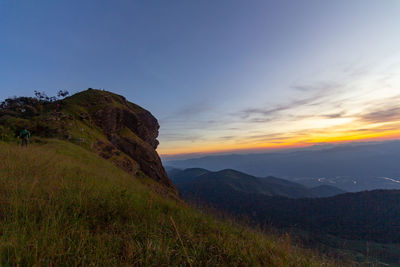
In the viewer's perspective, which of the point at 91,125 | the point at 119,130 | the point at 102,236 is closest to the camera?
the point at 102,236

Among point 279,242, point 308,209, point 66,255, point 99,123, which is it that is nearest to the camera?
point 66,255

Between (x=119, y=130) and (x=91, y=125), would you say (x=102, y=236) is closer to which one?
(x=91, y=125)

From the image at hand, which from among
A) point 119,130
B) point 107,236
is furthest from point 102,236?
point 119,130

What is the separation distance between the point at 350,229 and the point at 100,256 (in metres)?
115

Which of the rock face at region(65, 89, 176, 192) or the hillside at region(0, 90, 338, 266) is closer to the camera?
the hillside at region(0, 90, 338, 266)

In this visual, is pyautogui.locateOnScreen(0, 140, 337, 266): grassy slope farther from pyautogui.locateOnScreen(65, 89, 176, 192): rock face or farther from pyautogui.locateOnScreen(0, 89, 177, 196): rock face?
pyautogui.locateOnScreen(65, 89, 176, 192): rock face

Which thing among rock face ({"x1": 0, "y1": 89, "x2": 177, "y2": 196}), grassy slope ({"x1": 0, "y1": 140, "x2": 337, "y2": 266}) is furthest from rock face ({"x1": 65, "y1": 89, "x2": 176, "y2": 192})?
grassy slope ({"x1": 0, "y1": 140, "x2": 337, "y2": 266})

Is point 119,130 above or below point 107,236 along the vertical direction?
above

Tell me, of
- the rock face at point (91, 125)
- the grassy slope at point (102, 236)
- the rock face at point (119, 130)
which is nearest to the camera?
the grassy slope at point (102, 236)

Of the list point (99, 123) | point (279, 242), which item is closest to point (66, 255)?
point (279, 242)

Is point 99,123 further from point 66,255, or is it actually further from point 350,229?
point 350,229

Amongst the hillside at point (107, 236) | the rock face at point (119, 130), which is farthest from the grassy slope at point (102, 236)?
the rock face at point (119, 130)

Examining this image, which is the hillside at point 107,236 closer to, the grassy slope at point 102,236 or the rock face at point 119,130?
the grassy slope at point 102,236

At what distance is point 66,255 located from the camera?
1998mm
